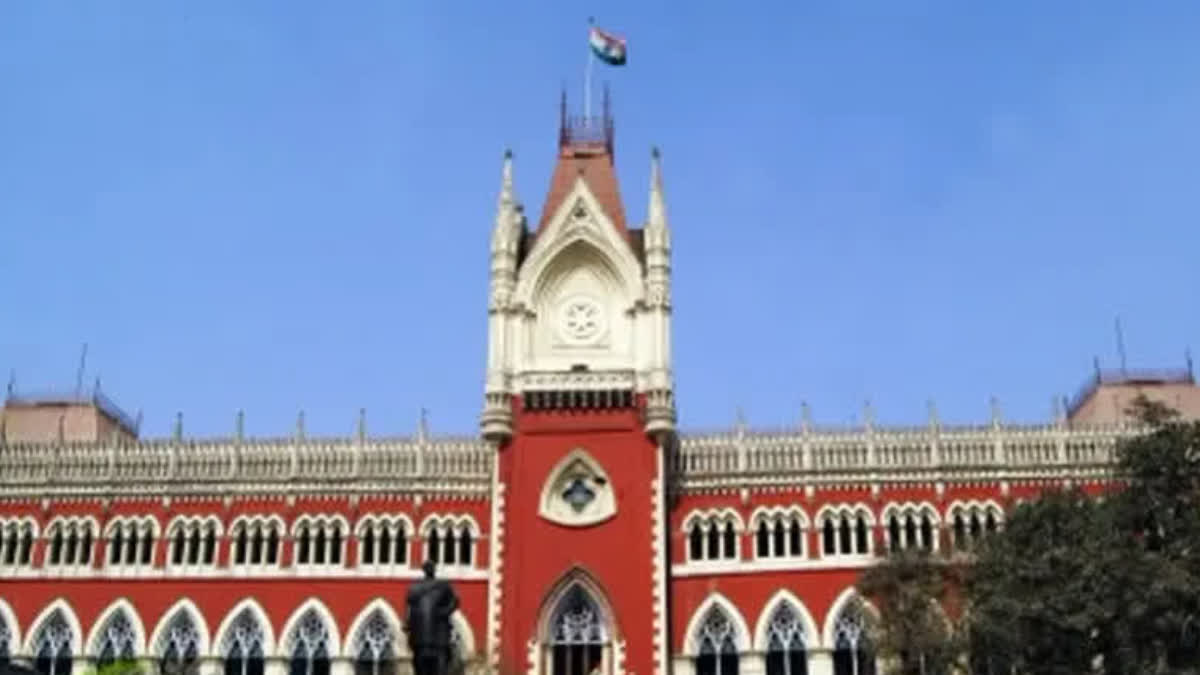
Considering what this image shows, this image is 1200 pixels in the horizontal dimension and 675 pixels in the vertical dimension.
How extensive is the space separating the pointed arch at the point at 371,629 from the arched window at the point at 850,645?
44.0 feet

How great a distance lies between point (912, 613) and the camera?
35656 millimetres

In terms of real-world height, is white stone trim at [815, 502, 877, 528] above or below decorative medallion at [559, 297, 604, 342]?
below

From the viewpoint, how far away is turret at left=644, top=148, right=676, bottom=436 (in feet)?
140

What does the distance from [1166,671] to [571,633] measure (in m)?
17.5

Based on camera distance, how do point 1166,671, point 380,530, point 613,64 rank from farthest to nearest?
1. point 613,64
2. point 380,530
3. point 1166,671

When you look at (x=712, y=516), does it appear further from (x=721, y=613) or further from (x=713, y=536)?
(x=721, y=613)

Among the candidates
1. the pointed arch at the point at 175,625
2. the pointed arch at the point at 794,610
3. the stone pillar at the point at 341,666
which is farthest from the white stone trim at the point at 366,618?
the pointed arch at the point at 794,610

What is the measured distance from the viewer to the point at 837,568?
41.8 meters

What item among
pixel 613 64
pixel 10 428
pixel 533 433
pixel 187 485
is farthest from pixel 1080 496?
pixel 10 428

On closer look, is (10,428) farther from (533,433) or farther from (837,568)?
(837,568)

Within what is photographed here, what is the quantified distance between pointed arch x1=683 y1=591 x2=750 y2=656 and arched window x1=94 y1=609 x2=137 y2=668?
1746cm

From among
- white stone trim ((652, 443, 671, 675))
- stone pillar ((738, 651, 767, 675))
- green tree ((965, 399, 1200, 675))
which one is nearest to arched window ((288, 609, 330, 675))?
white stone trim ((652, 443, 671, 675))

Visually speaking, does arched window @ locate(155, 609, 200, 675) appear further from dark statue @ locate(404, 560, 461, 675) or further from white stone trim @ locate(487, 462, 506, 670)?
dark statue @ locate(404, 560, 461, 675)

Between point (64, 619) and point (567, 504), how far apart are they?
16.4 metres
